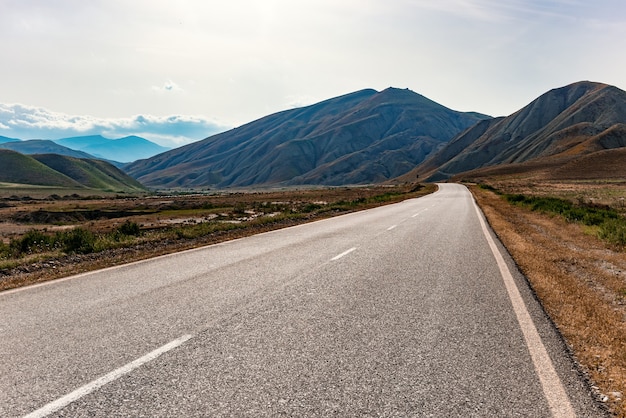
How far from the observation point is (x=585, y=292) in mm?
7598

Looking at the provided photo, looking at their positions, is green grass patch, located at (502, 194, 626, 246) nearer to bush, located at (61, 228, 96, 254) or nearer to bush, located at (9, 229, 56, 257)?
bush, located at (61, 228, 96, 254)

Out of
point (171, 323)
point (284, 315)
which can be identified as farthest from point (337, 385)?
point (171, 323)

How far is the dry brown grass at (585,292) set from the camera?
14.6 feet

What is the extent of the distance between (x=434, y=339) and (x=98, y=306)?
194 inches

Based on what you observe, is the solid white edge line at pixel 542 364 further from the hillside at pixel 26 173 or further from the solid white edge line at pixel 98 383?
the hillside at pixel 26 173

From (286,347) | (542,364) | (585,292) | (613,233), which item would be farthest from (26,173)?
(542,364)

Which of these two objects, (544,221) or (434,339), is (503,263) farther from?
(544,221)

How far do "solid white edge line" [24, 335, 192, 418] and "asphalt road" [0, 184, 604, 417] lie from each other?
2cm

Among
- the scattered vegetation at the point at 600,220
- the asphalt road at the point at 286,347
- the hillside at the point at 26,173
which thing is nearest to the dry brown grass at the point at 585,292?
the asphalt road at the point at 286,347

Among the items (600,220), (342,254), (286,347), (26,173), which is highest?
(26,173)

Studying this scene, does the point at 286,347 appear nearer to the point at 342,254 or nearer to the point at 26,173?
the point at 342,254

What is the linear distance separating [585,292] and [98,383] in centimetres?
766

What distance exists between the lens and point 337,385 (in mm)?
3920

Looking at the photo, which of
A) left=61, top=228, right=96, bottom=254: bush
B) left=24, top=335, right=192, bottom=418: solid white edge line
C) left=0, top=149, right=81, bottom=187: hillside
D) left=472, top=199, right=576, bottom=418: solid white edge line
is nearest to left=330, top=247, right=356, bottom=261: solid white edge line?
left=472, top=199, right=576, bottom=418: solid white edge line
